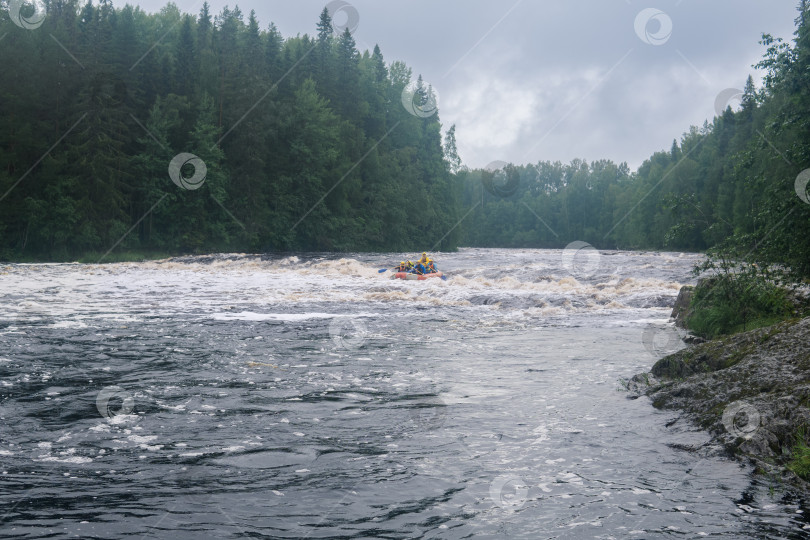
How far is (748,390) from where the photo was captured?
7.16m

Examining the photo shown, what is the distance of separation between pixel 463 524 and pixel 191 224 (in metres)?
52.1

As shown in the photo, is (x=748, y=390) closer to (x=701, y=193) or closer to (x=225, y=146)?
(x=225, y=146)

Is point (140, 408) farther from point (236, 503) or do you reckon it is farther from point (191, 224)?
point (191, 224)

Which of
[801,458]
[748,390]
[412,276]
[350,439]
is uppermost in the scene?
[412,276]

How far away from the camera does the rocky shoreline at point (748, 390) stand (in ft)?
20.3

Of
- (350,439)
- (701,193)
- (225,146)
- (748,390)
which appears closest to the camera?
(350,439)

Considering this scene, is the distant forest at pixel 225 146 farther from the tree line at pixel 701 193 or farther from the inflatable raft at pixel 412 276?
the inflatable raft at pixel 412 276

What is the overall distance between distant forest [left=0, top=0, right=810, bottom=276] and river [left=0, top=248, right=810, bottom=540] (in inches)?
738

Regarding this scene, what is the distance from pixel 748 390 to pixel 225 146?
2231 inches

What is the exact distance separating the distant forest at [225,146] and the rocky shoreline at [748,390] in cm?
1852

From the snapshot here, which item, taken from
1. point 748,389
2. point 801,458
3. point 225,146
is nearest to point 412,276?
point 748,389

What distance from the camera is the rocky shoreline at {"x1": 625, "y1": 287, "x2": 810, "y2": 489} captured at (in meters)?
6.17

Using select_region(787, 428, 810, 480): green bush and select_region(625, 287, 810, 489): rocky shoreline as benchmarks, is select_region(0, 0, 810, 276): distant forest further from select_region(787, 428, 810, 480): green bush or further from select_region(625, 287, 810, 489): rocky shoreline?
select_region(787, 428, 810, 480): green bush

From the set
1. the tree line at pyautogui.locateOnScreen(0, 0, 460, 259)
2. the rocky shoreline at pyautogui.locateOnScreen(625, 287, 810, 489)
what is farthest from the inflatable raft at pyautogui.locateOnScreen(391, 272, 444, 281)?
the tree line at pyautogui.locateOnScreen(0, 0, 460, 259)
